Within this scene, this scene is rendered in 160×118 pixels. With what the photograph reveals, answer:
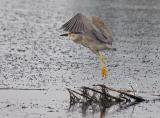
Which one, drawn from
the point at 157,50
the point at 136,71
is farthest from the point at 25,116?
the point at 157,50

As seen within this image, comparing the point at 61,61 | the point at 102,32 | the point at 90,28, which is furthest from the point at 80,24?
the point at 61,61

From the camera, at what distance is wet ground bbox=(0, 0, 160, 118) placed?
36.4 feet

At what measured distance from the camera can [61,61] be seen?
15273 millimetres

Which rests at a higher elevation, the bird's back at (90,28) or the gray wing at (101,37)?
the bird's back at (90,28)

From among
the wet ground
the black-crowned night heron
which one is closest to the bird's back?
the black-crowned night heron

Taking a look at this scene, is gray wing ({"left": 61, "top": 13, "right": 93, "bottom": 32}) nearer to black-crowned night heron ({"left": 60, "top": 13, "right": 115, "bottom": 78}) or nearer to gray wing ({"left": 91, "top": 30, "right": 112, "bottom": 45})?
black-crowned night heron ({"left": 60, "top": 13, "right": 115, "bottom": 78})

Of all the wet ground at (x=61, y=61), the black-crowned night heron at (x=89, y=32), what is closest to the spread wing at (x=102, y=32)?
the black-crowned night heron at (x=89, y=32)

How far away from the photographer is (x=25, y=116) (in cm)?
1030

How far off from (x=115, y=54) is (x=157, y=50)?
1.49 meters

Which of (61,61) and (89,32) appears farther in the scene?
(61,61)

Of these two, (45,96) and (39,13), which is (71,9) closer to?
(39,13)

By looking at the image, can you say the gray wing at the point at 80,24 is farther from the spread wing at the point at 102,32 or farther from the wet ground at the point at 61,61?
the wet ground at the point at 61,61

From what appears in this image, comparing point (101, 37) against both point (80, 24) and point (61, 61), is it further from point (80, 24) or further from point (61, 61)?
point (61, 61)

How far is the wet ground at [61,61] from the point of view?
1109 cm
